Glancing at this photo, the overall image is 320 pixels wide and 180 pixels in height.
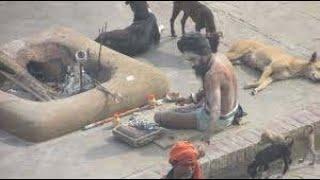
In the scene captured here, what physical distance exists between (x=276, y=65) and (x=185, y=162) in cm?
342

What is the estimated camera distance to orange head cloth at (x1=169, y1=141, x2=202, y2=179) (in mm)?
7453

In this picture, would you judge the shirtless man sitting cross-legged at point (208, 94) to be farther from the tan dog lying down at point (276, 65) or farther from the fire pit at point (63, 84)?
the tan dog lying down at point (276, 65)

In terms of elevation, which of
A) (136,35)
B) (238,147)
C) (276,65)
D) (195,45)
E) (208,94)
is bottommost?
(238,147)

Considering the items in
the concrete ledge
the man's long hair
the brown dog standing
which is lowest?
the concrete ledge

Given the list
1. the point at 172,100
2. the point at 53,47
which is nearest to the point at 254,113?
the point at 172,100

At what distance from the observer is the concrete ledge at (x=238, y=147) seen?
8.41 meters

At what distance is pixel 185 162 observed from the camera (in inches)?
293

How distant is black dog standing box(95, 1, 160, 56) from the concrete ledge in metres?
2.86

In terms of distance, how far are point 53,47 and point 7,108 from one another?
176 centimetres

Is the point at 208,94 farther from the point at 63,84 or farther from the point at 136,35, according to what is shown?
the point at 136,35

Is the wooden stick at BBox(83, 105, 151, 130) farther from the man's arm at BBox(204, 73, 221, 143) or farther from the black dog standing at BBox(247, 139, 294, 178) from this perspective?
the black dog standing at BBox(247, 139, 294, 178)

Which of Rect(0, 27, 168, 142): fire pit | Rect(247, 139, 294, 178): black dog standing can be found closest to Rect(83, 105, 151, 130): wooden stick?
Rect(0, 27, 168, 142): fire pit

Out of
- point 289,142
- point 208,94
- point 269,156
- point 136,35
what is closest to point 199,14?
point 136,35

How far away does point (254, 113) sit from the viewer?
9523mm
